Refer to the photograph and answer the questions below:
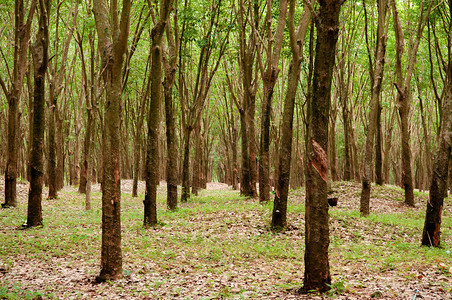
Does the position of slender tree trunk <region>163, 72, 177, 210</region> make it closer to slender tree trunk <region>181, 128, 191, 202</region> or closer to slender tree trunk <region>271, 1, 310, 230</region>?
slender tree trunk <region>181, 128, 191, 202</region>

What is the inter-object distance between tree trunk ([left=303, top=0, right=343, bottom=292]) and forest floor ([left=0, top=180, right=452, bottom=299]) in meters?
0.41

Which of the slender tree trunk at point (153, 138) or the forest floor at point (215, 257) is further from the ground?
the slender tree trunk at point (153, 138)

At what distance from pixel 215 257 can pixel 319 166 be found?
399 centimetres

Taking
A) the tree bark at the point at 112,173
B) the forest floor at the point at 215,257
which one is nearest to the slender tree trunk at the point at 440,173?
the forest floor at the point at 215,257

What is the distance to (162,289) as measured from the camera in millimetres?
6379

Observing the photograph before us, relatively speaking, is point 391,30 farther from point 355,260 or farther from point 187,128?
point 355,260

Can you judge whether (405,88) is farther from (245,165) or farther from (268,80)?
(245,165)

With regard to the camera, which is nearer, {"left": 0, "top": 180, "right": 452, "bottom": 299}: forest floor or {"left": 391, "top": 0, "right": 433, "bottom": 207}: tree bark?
{"left": 0, "top": 180, "right": 452, "bottom": 299}: forest floor

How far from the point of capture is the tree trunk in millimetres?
5480

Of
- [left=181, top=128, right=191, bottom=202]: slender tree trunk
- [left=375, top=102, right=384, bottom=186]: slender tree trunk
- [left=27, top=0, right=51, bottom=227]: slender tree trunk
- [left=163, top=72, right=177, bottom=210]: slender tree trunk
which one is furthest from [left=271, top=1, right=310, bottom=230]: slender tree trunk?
[left=375, top=102, right=384, bottom=186]: slender tree trunk

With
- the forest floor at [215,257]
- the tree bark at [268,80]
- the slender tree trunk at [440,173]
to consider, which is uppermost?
the tree bark at [268,80]

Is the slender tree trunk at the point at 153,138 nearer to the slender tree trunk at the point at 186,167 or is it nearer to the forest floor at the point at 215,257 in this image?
the forest floor at the point at 215,257

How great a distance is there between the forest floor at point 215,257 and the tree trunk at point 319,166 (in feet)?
1.35

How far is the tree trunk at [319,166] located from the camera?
5480 millimetres
